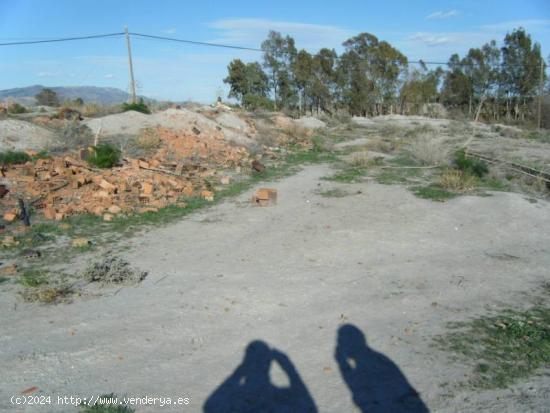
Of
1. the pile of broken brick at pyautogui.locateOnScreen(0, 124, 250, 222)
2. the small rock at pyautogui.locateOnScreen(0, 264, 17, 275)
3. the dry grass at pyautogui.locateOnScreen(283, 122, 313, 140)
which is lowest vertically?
the small rock at pyautogui.locateOnScreen(0, 264, 17, 275)

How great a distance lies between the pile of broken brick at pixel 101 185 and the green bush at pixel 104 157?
224mm

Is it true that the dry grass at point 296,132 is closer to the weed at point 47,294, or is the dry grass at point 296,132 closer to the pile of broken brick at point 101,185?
the pile of broken brick at point 101,185

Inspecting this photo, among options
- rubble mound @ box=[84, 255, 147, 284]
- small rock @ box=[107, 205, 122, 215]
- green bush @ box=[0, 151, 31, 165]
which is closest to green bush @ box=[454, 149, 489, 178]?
small rock @ box=[107, 205, 122, 215]

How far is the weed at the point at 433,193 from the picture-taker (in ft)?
39.6

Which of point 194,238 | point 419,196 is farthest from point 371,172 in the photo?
point 194,238

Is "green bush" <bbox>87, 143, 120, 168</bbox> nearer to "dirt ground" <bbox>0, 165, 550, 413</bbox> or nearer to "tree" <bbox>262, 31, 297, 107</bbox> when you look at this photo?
"dirt ground" <bbox>0, 165, 550, 413</bbox>

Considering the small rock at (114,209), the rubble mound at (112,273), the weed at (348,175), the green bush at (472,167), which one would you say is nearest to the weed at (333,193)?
the weed at (348,175)

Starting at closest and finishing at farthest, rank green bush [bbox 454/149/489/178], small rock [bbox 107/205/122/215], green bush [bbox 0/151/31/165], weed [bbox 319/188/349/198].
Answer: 1. small rock [bbox 107/205/122/215]
2. weed [bbox 319/188/349/198]
3. green bush [bbox 0/151/31/165]
4. green bush [bbox 454/149/489/178]

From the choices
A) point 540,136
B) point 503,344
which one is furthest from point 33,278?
point 540,136

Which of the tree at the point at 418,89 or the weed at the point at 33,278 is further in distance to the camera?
the tree at the point at 418,89

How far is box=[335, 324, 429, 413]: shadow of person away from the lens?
4016mm

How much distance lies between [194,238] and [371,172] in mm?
8616

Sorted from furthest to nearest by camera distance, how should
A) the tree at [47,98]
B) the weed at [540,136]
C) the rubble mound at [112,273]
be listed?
the tree at [47,98] < the weed at [540,136] < the rubble mound at [112,273]

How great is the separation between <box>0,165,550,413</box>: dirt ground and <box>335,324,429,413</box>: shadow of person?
0.09 ft
